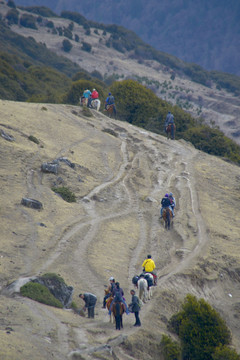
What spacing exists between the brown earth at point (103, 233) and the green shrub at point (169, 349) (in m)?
0.28

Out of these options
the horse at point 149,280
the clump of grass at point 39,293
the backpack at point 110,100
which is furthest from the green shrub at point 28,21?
the clump of grass at point 39,293

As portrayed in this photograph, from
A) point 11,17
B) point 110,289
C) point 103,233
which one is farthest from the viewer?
point 11,17

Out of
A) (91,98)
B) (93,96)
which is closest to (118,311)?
(93,96)

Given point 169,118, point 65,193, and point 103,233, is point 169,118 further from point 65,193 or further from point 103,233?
point 103,233

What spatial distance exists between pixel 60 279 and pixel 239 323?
6.62 meters

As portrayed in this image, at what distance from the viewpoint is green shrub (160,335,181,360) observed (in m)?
12.4

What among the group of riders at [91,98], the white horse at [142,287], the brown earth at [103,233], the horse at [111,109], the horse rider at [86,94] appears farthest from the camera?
the horse at [111,109]

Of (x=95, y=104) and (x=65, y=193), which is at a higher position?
(x=95, y=104)

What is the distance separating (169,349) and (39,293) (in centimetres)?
362

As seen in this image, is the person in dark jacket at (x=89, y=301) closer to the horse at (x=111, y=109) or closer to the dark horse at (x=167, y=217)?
the dark horse at (x=167, y=217)

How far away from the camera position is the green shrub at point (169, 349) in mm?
12406

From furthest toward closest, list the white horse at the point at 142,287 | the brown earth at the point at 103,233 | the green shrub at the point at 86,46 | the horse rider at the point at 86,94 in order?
the green shrub at the point at 86,46 → the horse rider at the point at 86,94 → the white horse at the point at 142,287 → the brown earth at the point at 103,233

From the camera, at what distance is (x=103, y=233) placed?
63.2 feet

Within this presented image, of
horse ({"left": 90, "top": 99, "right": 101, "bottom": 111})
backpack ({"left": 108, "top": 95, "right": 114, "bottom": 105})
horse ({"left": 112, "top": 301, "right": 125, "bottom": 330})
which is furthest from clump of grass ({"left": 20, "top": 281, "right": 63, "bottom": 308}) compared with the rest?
horse ({"left": 90, "top": 99, "right": 101, "bottom": 111})
